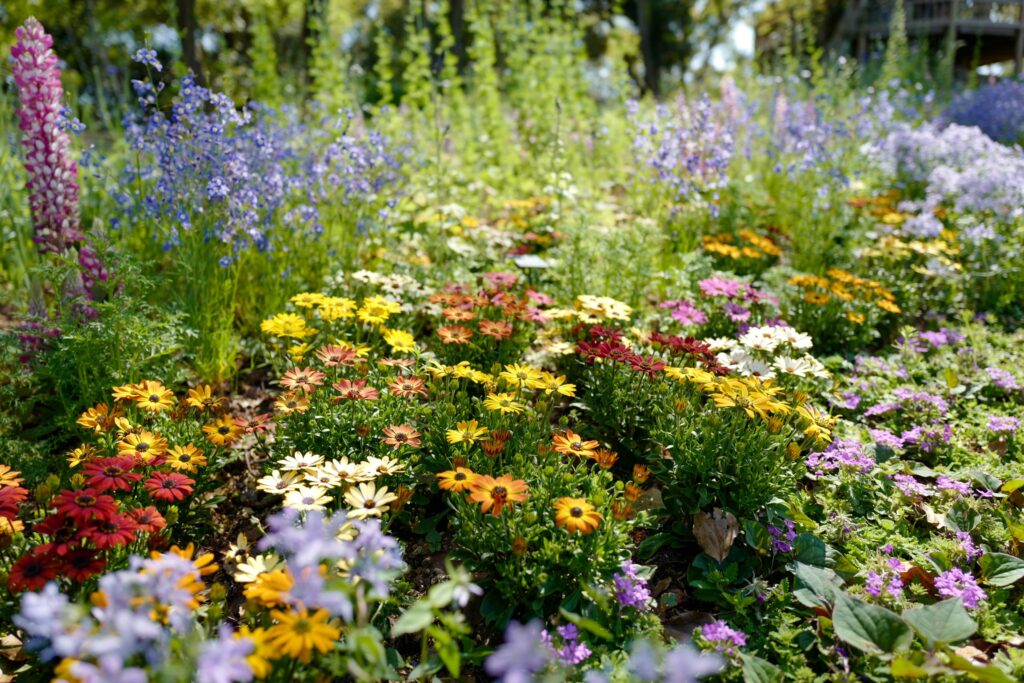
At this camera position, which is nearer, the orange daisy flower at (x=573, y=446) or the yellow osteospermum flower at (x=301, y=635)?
the yellow osteospermum flower at (x=301, y=635)

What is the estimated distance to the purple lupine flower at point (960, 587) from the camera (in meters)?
2.10

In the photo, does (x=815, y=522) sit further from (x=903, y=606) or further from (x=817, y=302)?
(x=817, y=302)

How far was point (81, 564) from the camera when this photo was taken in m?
1.76

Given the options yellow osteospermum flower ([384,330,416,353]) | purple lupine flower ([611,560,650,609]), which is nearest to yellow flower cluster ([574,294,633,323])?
yellow osteospermum flower ([384,330,416,353])

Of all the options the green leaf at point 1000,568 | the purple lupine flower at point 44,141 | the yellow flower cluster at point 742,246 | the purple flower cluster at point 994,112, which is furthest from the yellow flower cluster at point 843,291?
the purple flower cluster at point 994,112

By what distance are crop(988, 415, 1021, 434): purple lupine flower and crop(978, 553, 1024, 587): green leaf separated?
0.86 metres

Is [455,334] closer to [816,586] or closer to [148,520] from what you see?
[148,520]

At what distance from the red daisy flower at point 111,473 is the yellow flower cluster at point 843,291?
323cm

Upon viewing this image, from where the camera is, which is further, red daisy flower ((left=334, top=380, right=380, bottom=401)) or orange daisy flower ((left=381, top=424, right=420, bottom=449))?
red daisy flower ((left=334, top=380, right=380, bottom=401))

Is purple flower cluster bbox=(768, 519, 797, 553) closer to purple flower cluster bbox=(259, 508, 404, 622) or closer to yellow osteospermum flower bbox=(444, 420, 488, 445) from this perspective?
yellow osteospermum flower bbox=(444, 420, 488, 445)

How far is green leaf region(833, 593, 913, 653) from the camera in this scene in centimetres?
188

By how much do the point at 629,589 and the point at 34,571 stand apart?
153 cm

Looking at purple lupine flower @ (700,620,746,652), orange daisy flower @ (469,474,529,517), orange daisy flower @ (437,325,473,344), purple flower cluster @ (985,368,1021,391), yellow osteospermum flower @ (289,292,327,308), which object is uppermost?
yellow osteospermum flower @ (289,292,327,308)

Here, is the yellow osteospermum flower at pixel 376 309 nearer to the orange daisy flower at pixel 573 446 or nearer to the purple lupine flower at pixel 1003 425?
the orange daisy flower at pixel 573 446
